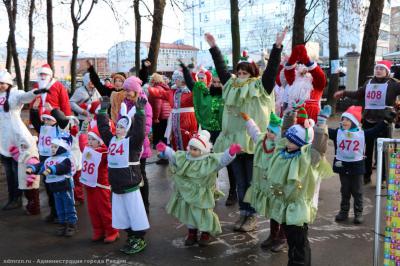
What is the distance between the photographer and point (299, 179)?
3605 millimetres

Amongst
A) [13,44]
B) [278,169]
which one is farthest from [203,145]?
[13,44]

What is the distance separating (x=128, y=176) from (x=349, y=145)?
2.72 meters

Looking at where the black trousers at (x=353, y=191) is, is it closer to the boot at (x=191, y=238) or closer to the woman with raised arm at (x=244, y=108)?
the woman with raised arm at (x=244, y=108)

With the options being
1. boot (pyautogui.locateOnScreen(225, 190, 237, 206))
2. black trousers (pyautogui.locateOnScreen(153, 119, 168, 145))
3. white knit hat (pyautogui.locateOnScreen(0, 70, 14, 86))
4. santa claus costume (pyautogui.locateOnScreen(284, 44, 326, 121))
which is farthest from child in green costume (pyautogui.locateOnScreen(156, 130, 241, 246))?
black trousers (pyautogui.locateOnScreen(153, 119, 168, 145))

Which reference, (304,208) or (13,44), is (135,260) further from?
(13,44)

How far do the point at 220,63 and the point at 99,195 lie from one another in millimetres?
1993

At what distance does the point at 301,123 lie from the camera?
12.4ft

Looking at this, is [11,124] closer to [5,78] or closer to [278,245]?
[5,78]

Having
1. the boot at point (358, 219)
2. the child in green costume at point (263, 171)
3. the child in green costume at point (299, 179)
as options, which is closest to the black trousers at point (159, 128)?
the child in green costume at point (263, 171)

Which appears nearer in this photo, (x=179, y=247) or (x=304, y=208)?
(x=304, y=208)

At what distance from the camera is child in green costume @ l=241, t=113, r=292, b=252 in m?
4.12

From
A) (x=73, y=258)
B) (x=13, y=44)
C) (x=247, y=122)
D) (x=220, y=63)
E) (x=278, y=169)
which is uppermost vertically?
(x=13, y=44)

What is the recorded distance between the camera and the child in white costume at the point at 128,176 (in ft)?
14.0

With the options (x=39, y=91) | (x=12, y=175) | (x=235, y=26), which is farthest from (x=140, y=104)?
(x=235, y=26)
